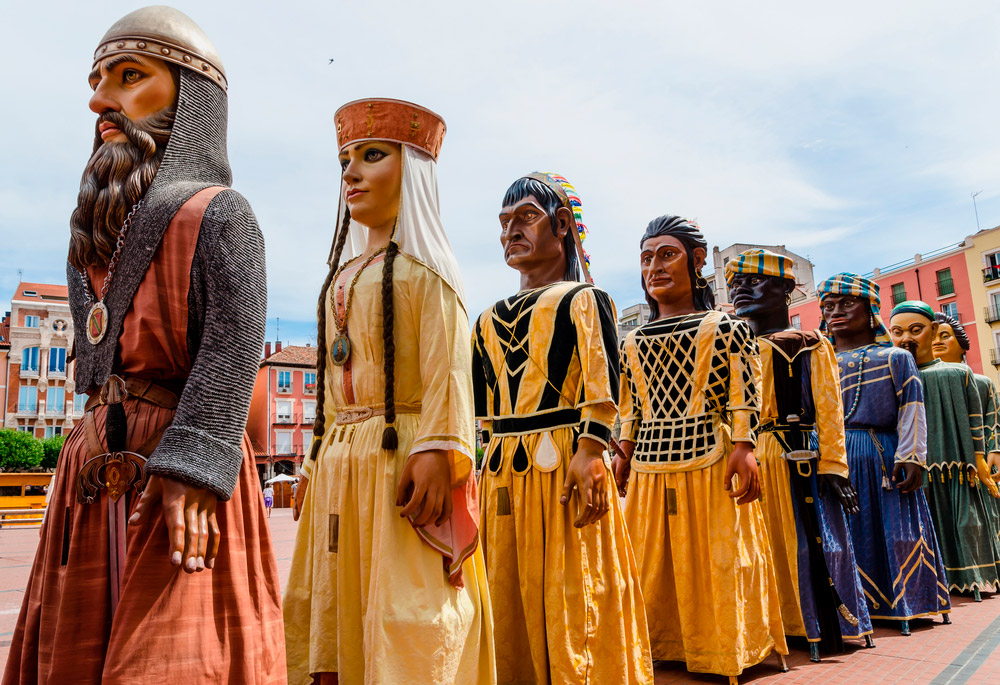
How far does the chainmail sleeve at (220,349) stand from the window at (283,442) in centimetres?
5606

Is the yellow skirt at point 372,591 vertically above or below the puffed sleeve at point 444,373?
below

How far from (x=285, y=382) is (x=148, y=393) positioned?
56435mm

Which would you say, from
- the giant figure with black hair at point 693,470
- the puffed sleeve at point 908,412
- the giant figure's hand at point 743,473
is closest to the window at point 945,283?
the puffed sleeve at point 908,412

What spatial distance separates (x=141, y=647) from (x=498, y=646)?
1.98 meters

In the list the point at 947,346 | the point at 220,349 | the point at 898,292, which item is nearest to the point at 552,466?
the point at 220,349

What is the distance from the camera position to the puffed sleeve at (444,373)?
2611 millimetres

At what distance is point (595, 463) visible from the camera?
3396mm

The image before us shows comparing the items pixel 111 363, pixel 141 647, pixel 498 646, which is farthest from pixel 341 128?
pixel 498 646

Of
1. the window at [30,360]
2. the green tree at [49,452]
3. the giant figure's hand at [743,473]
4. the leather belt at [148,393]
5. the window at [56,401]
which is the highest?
the window at [30,360]

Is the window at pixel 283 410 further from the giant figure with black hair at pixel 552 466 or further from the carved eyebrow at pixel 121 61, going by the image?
the carved eyebrow at pixel 121 61

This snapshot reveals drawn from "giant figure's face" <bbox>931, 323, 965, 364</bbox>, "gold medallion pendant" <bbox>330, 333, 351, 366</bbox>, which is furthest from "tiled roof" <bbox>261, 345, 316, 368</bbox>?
"gold medallion pendant" <bbox>330, 333, 351, 366</bbox>

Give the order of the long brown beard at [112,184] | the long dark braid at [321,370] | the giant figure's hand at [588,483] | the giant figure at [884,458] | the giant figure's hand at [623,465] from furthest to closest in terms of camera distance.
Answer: the giant figure at [884,458], the giant figure's hand at [623,465], the giant figure's hand at [588,483], the long dark braid at [321,370], the long brown beard at [112,184]

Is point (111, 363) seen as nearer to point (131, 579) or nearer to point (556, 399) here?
point (131, 579)

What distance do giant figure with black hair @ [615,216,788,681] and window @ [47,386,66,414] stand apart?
179ft
